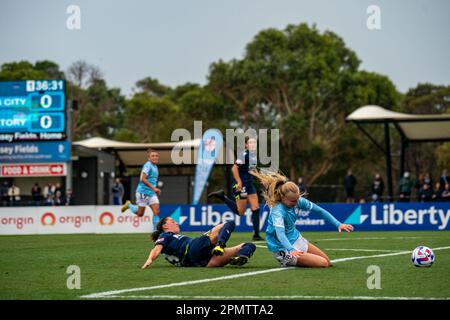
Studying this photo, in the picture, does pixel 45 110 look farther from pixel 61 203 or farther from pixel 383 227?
pixel 383 227

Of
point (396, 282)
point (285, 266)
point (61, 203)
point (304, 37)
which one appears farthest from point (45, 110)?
point (304, 37)

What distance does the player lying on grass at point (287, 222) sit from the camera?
11.2 metres

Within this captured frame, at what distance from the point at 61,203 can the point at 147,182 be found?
1772 centimetres

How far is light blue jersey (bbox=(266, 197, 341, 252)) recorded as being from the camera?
11.1 meters

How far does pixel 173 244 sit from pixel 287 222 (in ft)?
5.50

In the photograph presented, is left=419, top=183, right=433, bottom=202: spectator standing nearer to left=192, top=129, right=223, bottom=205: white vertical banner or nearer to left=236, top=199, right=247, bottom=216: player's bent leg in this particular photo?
left=192, top=129, right=223, bottom=205: white vertical banner

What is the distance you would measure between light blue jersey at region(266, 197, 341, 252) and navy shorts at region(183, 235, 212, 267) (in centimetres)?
89

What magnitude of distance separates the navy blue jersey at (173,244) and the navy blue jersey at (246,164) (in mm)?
5821

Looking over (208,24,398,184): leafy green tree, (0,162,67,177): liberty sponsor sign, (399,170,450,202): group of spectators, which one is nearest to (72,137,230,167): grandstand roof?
(0,162,67,177): liberty sponsor sign

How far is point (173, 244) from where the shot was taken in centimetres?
1191

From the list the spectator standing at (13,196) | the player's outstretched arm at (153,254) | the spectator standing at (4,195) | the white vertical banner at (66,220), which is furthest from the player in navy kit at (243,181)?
the spectator standing at (4,195)

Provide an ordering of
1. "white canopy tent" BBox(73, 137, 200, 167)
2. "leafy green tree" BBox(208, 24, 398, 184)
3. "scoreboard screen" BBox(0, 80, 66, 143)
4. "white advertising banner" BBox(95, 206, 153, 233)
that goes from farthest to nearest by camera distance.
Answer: "leafy green tree" BBox(208, 24, 398, 184) → "white canopy tent" BBox(73, 137, 200, 167) → "scoreboard screen" BBox(0, 80, 66, 143) → "white advertising banner" BBox(95, 206, 153, 233)

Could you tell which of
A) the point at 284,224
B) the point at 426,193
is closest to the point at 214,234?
the point at 284,224

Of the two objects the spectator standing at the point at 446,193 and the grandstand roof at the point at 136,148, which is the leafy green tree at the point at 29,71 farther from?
the spectator standing at the point at 446,193
